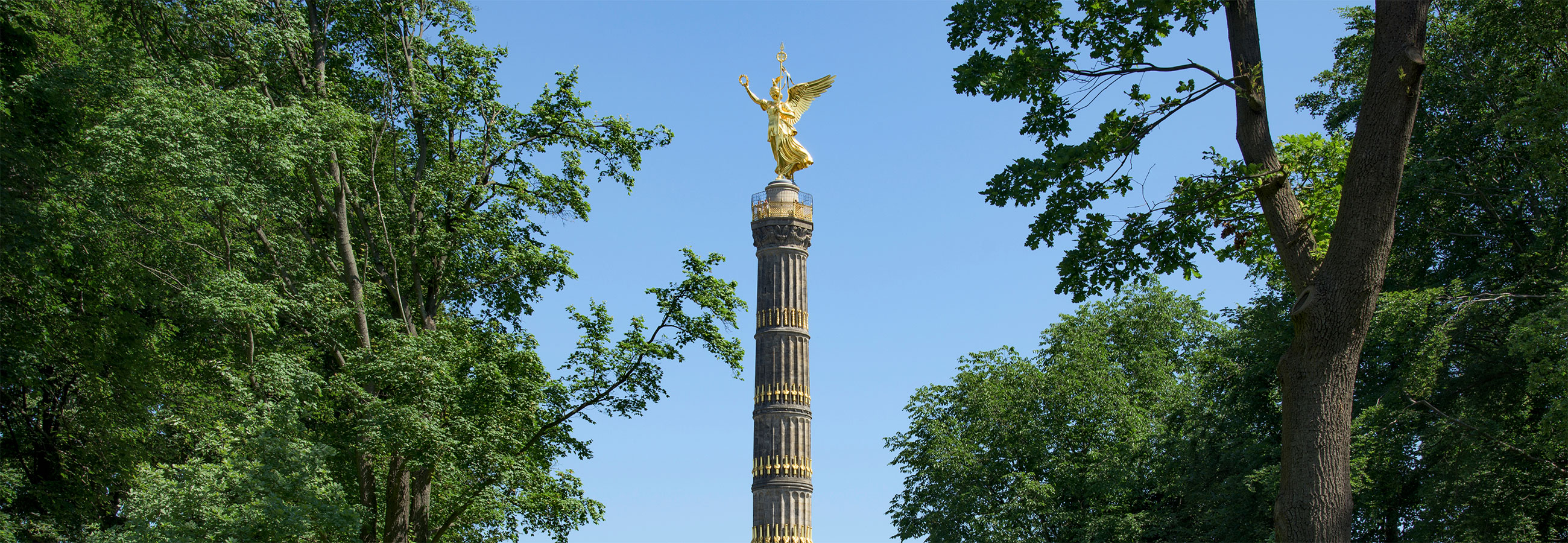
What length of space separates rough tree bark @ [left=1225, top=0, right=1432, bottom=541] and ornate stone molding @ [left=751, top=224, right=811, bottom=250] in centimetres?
3059

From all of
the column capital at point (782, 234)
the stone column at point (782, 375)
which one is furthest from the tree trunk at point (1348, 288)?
the column capital at point (782, 234)

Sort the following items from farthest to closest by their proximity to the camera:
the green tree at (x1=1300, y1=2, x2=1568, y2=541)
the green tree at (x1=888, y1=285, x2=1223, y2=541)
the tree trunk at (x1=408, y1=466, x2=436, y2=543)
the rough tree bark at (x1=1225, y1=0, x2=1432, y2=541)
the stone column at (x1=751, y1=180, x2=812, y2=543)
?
1. the stone column at (x1=751, y1=180, x2=812, y2=543)
2. the green tree at (x1=888, y1=285, x2=1223, y2=541)
3. the tree trunk at (x1=408, y1=466, x2=436, y2=543)
4. the green tree at (x1=1300, y1=2, x2=1568, y2=541)
5. the rough tree bark at (x1=1225, y1=0, x2=1432, y2=541)

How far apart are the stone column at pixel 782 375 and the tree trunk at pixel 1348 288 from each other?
2759 cm

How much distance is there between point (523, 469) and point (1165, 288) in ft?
85.5

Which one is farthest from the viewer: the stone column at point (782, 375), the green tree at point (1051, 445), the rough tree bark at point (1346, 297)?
the stone column at point (782, 375)

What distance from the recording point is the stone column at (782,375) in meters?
35.1

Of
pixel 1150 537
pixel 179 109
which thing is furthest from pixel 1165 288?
pixel 179 109

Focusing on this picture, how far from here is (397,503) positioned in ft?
64.2

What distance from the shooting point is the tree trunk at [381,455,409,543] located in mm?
19406

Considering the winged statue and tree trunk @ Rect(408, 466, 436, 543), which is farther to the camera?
the winged statue

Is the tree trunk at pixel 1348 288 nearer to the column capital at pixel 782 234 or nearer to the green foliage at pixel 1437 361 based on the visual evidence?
the green foliage at pixel 1437 361

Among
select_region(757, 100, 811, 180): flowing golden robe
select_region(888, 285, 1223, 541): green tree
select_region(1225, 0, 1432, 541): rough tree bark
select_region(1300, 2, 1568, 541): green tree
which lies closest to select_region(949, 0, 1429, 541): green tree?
select_region(1225, 0, 1432, 541): rough tree bark

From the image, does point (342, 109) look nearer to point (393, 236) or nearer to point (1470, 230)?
point (393, 236)

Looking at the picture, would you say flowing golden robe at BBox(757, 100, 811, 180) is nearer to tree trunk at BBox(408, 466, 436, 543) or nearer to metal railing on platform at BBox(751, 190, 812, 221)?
metal railing on platform at BBox(751, 190, 812, 221)
